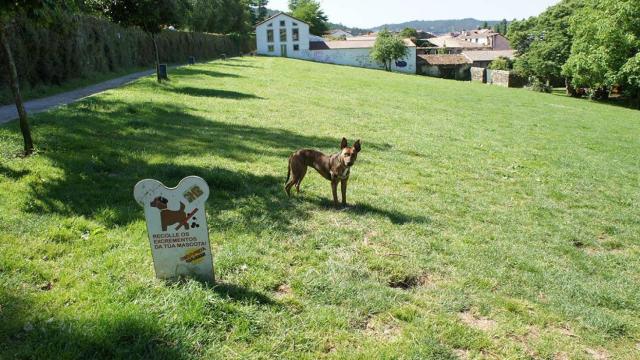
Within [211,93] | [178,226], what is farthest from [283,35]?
[178,226]

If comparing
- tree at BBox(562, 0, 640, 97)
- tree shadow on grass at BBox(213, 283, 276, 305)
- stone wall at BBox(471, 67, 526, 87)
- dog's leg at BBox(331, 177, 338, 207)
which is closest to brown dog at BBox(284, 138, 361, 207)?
dog's leg at BBox(331, 177, 338, 207)

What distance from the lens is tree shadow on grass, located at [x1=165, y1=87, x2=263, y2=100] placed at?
17719mm

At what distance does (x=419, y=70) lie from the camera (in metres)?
74.1

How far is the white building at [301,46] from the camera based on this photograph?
74.7m

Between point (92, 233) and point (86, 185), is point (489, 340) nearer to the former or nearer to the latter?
point (92, 233)

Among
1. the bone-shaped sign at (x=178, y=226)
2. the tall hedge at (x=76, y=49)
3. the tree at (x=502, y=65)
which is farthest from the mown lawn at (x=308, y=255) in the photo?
the tree at (x=502, y=65)

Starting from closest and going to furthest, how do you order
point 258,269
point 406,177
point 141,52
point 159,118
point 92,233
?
point 258,269
point 92,233
point 406,177
point 159,118
point 141,52

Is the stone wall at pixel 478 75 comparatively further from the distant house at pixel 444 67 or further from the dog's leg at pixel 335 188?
the dog's leg at pixel 335 188

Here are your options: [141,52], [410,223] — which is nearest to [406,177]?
[410,223]

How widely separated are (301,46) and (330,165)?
7502cm

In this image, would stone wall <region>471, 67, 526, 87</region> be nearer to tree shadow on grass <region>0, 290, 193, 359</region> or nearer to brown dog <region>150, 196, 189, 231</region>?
→ brown dog <region>150, 196, 189, 231</region>

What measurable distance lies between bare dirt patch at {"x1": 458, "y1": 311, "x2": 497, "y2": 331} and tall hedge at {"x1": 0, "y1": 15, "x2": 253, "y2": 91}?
296 inches

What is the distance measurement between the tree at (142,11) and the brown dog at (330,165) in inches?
570

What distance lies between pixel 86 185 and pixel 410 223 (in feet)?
15.1
